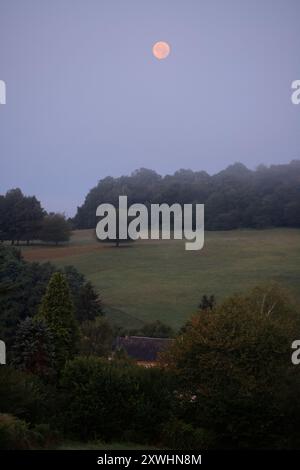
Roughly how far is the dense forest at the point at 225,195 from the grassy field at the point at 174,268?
4009 millimetres

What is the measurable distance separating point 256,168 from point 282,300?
4299 inches

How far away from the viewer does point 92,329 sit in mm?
50281

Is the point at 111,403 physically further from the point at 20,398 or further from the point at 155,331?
the point at 155,331

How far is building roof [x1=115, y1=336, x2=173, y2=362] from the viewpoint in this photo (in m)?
48.5

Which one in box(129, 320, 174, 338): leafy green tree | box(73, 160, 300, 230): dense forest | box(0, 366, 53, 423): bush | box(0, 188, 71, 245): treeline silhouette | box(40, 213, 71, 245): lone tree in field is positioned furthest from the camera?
box(73, 160, 300, 230): dense forest

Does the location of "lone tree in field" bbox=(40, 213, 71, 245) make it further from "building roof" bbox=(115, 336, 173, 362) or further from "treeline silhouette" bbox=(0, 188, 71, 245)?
"building roof" bbox=(115, 336, 173, 362)

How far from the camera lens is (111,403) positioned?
2548cm

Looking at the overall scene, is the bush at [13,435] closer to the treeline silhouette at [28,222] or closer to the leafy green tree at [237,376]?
the leafy green tree at [237,376]

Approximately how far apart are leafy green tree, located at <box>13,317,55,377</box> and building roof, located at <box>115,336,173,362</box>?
19.5 meters

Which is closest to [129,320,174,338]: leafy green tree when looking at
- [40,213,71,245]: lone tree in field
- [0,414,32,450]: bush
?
[0,414,32,450]: bush

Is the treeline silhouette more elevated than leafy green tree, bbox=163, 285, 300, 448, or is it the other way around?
the treeline silhouette

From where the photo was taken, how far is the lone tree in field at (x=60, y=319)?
31531mm

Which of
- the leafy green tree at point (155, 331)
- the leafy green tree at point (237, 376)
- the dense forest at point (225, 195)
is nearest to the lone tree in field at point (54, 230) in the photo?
the dense forest at point (225, 195)

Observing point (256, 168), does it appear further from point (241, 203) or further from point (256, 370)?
point (256, 370)
